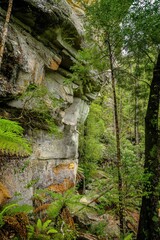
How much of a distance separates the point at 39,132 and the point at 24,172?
1706mm

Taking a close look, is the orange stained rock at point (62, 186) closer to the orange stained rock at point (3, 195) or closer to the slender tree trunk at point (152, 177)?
the orange stained rock at point (3, 195)

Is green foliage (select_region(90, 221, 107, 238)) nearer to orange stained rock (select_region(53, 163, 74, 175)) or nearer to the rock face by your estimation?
Answer: the rock face

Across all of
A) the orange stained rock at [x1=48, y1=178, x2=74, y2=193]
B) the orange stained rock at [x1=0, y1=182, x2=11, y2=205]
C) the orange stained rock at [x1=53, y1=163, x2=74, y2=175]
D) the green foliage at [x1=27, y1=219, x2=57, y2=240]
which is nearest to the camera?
the green foliage at [x1=27, y1=219, x2=57, y2=240]

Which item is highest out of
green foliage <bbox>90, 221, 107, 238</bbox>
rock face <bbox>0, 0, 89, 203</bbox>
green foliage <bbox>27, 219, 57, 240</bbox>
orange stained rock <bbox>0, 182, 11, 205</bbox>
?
rock face <bbox>0, 0, 89, 203</bbox>

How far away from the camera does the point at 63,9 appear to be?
790 cm

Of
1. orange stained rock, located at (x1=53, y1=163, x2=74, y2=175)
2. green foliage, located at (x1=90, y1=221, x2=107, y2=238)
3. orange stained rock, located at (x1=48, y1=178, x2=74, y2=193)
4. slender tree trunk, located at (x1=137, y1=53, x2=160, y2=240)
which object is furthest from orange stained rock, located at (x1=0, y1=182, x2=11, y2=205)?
slender tree trunk, located at (x1=137, y1=53, x2=160, y2=240)

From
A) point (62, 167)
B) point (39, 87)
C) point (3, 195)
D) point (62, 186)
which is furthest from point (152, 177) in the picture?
point (62, 167)

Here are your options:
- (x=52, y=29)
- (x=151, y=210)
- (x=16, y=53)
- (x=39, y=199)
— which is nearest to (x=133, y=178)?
(x=151, y=210)

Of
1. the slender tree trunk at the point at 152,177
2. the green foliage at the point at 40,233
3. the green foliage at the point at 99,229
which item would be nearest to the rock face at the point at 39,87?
the green foliage at the point at 40,233

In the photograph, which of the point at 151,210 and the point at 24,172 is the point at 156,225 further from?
the point at 24,172

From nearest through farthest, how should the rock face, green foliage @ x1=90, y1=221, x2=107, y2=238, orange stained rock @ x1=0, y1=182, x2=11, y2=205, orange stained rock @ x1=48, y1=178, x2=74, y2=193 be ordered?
orange stained rock @ x1=0, y1=182, x2=11, y2=205
the rock face
green foliage @ x1=90, y1=221, x2=107, y2=238
orange stained rock @ x1=48, y1=178, x2=74, y2=193

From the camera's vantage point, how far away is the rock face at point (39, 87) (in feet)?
21.6

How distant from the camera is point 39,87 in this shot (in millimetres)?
6715

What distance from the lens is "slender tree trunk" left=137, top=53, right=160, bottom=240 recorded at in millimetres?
5570
